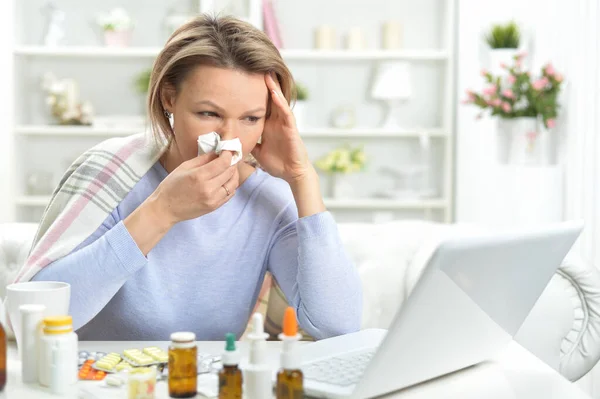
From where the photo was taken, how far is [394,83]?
4.56 meters

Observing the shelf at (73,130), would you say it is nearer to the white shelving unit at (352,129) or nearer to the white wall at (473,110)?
the white shelving unit at (352,129)

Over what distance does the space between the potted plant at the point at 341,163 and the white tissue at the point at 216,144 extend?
309cm

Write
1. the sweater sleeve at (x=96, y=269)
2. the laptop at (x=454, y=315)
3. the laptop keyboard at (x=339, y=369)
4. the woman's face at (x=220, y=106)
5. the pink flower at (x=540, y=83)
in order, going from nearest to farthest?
the laptop at (x=454, y=315)
the laptop keyboard at (x=339, y=369)
the sweater sleeve at (x=96, y=269)
the woman's face at (x=220, y=106)
the pink flower at (x=540, y=83)

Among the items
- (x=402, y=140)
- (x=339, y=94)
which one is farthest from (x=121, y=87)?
(x=402, y=140)

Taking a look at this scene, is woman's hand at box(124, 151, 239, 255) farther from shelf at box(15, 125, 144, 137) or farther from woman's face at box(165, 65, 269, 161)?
shelf at box(15, 125, 144, 137)

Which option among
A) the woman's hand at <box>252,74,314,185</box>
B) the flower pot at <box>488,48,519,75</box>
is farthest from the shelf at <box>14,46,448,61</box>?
the woman's hand at <box>252,74,314,185</box>

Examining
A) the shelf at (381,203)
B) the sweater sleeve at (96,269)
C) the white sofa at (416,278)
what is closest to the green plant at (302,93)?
the shelf at (381,203)

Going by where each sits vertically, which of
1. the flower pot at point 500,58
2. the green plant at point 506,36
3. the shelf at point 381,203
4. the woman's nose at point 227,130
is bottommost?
the shelf at point 381,203

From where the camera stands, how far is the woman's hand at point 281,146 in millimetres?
1585

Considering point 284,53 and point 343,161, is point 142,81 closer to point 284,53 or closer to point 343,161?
point 284,53

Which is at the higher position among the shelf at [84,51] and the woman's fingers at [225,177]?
the shelf at [84,51]

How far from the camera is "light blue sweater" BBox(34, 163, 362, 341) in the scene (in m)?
1.40

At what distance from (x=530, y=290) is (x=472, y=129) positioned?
11.4 ft

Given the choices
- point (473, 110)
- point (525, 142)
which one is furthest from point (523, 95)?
point (473, 110)
